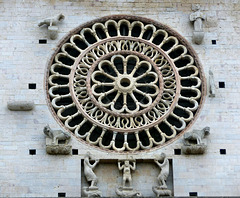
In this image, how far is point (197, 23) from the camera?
1120 inches

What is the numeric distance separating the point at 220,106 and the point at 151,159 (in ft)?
7.33

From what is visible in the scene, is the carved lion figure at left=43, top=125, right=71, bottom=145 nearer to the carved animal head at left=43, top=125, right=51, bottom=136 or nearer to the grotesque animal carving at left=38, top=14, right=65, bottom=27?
the carved animal head at left=43, top=125, right=51, bottom=136

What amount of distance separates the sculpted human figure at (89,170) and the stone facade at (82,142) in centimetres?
16

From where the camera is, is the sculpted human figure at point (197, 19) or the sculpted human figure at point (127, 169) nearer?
the sculpted human figure at point (127, 169)

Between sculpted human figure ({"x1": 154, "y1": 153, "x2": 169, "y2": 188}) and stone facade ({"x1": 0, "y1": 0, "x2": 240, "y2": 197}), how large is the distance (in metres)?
0.15

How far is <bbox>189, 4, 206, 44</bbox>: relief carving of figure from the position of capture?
28266 mm

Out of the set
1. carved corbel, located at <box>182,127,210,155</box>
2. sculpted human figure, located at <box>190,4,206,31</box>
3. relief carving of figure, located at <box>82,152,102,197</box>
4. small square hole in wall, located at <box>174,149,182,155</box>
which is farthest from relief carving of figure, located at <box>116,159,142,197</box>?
sculpted human figure, located at <box>190,4,206,31</box>

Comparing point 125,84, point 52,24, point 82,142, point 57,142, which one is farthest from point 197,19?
point 57,142

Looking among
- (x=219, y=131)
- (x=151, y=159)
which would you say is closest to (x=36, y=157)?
(x=151, y=159)

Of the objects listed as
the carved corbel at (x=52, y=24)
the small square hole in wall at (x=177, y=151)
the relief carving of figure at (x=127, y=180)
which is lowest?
the relief carving of figure at (x=127, y=180)

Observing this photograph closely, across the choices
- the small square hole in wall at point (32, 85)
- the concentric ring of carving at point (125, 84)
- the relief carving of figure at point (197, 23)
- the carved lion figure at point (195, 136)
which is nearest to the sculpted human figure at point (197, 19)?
the relief carving of figure at point (197, 23)

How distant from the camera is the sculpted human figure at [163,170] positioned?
26250mm

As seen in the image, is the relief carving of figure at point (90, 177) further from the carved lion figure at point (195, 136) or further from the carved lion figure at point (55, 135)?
the carved lion figure at point (195, 136)

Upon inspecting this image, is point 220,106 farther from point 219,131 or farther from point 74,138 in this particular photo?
point 74,138
